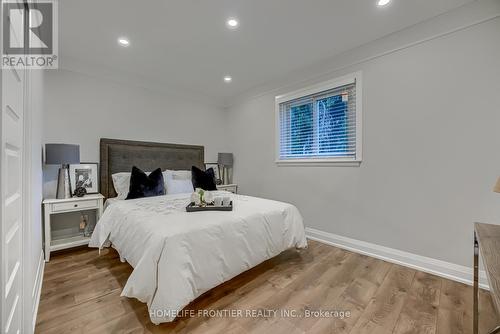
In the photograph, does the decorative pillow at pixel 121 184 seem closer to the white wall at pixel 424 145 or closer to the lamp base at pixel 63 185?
the lamp base at pixel 63 185

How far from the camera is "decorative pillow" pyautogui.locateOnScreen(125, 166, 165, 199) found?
284 centimetres

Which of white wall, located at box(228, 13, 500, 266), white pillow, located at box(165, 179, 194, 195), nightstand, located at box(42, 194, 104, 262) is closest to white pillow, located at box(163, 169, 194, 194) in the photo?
white pillow, located at box(165, 179, 194, 195)

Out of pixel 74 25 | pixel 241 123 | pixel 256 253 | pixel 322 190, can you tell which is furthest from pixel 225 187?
pixel 74 25

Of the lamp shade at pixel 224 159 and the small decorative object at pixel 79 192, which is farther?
the lamp shade at pixel 224 159

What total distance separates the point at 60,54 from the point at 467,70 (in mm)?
4644

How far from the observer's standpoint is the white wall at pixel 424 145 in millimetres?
1915

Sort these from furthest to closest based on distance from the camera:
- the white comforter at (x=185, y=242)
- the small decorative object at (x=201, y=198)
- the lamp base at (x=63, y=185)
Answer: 1. the lamp base at (x=63, y=185)
2. the small decorative object at (x=201, y=198)
3. the white comforter at (x=185, y=242)

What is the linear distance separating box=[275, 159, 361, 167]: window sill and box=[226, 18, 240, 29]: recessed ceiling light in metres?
2.01

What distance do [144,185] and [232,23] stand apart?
230 cm

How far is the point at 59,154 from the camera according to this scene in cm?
246

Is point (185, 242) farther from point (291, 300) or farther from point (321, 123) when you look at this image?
point (321, 123)

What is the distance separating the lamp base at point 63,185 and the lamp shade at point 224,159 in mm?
2409

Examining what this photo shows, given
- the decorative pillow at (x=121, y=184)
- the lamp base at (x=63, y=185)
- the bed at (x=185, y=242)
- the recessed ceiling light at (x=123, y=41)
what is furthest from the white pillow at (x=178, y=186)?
the recessed ceiling light at (x=123, y=41)

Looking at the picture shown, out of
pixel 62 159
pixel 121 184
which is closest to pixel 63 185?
pixel 62 159
